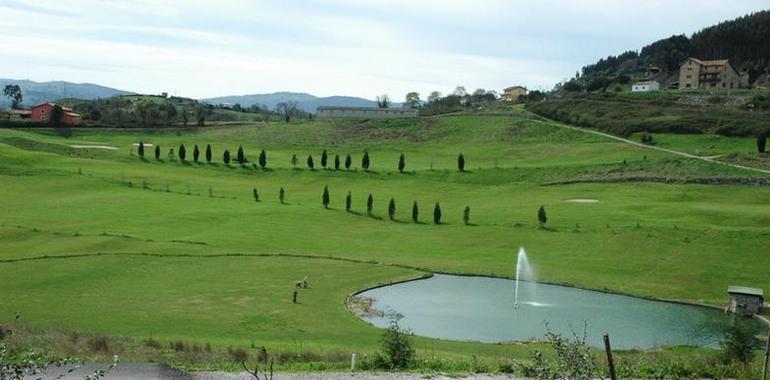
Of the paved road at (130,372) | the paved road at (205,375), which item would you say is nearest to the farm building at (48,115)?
the paved road at (130,372)

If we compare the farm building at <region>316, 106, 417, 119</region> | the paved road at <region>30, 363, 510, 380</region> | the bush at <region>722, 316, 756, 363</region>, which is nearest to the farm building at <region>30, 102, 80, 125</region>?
the farm building at <region>316, 106, 417, 119</region>

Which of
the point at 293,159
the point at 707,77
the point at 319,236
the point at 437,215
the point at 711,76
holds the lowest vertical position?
the point at 319,236

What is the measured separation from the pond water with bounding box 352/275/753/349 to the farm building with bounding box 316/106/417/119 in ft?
360

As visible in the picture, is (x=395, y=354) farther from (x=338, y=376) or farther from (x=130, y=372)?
(x=130, y=372)

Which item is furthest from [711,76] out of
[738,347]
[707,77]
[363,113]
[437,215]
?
[738,347]

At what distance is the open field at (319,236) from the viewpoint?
33438 mm

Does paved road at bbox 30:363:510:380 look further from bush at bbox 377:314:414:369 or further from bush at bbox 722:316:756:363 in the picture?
bush at bbox 722:316:756:363

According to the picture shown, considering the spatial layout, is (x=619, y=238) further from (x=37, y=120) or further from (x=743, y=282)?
(x=37, y=120)

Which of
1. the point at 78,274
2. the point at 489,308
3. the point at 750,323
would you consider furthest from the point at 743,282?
the point at 78,274

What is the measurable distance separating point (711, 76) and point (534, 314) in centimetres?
14904

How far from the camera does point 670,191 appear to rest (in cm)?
7119

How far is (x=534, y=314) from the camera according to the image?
1421 inches

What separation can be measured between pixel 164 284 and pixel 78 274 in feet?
18.5

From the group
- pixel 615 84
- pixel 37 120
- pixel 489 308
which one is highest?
pixel 615 84
